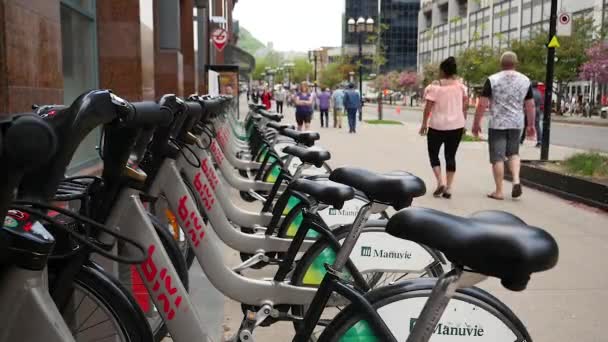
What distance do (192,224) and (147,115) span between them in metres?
1.42

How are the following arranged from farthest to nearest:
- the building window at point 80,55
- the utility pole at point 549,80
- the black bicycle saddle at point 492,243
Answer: the utility pole at point 549,80
the building window at point 80,55
the black bicycle saddle at point 492,243

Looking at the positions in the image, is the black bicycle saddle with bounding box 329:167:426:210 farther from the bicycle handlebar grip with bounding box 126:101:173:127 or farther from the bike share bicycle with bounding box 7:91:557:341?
the bicycle handlebar grip with bounding box 126:101:173:127

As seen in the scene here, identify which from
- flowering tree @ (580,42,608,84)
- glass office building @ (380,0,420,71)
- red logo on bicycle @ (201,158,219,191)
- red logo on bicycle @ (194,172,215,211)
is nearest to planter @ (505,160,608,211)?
red logo on bicycle @ (201,158,219,191)

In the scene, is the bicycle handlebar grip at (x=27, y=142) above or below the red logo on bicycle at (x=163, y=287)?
above

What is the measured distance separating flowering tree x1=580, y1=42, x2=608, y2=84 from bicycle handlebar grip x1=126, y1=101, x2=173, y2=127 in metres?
47.6

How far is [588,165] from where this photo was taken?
10133 mm

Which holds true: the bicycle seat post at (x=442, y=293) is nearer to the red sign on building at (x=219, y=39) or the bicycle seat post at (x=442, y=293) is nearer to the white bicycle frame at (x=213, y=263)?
the white bicycle frame at (x=213, y=263)

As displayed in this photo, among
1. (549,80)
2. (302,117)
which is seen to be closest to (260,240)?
(549,80)

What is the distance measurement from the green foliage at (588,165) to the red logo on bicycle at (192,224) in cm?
774

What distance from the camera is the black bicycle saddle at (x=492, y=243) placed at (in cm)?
177

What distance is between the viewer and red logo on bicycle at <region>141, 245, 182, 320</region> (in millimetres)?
2727

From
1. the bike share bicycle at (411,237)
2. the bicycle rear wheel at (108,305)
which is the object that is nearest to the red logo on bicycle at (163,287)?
the bike share bicycle at (411,237)

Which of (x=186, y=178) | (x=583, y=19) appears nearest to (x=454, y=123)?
(x=186, y=178)

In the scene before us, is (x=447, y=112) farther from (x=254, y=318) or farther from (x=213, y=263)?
(x=254, y=318)
